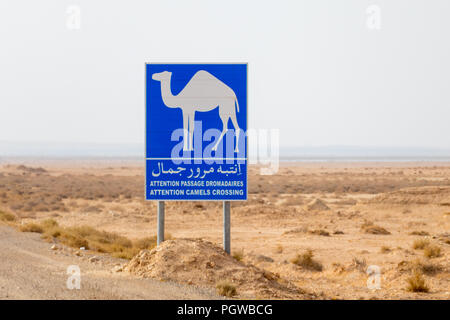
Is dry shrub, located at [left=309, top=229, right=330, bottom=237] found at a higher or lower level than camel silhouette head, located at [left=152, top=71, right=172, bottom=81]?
lower

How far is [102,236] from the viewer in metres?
21.7

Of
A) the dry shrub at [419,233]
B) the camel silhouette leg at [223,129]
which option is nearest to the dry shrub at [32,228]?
the camel silhouette leg at [223,129]

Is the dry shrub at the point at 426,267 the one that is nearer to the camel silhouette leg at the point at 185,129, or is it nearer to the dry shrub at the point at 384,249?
the dry shrub at the point at 384,249

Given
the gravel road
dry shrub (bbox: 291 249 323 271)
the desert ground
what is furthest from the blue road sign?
dry shrub (bbox: 291 249 323 271)

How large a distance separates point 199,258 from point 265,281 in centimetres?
144

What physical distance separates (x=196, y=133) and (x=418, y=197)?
29144mm

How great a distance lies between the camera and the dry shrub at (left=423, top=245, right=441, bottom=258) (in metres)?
18.9

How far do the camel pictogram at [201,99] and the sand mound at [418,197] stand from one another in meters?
28.1

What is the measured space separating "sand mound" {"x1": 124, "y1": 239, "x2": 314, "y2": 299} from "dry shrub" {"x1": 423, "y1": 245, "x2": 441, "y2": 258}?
7.82 metres

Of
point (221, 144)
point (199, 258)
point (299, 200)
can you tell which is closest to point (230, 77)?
point (221, 144)

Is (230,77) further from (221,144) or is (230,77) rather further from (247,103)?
(221,144)

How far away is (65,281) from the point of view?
11055 millimetres

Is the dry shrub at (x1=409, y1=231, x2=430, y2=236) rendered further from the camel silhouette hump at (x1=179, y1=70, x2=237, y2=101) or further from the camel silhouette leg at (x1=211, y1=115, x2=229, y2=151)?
the camel silhouette hump at (x1=179, y1=70, x2=237, y2=101)

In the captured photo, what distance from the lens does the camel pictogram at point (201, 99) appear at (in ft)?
42.1
